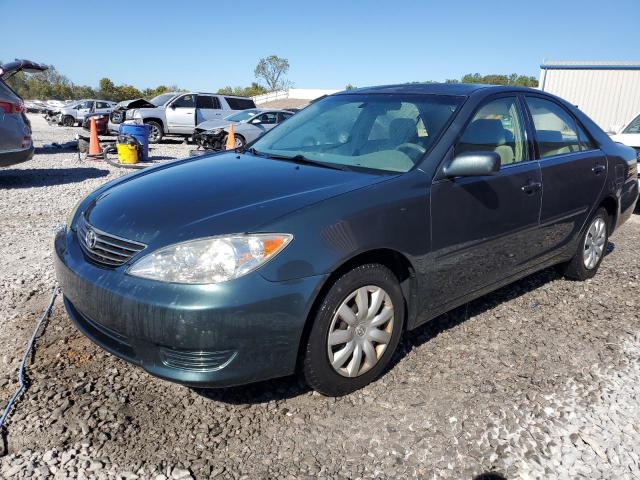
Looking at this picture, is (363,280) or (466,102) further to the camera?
(466,102)

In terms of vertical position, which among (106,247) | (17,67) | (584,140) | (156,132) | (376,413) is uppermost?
(17,67)

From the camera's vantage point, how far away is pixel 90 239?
259cm

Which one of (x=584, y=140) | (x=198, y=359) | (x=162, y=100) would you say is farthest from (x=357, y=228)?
(x=162, y=100)

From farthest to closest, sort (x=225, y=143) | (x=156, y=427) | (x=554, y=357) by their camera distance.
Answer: (x=225, y=143)
(x=554, y=357)
(x=156, y=427)

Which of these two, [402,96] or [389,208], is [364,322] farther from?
[402,96]

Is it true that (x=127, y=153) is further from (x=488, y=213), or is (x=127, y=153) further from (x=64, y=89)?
(x=64, y=89)

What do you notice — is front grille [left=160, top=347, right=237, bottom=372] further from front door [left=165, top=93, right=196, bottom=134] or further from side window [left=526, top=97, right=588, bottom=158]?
front door [left=165, top=93, right=196, bottom=134]

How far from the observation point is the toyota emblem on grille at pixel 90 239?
2.57 meters

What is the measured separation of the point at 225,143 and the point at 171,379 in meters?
12.9

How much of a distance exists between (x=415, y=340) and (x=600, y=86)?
77.0ft

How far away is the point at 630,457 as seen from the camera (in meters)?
2.31

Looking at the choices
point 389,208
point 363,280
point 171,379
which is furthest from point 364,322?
point 171,379

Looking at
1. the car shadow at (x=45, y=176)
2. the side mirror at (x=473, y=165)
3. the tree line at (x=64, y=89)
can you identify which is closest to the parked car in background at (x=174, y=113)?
the car shadow at (x=45, y=176)

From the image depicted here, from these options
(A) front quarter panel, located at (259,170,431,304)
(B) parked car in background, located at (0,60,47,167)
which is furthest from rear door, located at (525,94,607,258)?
(B) parked car in background, located at (0,60,47,167)
